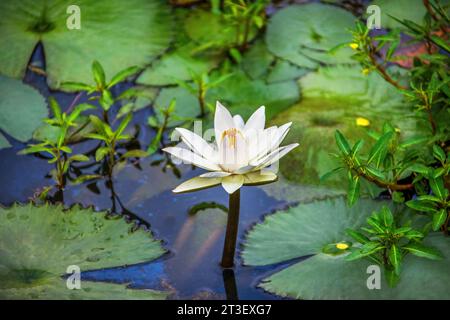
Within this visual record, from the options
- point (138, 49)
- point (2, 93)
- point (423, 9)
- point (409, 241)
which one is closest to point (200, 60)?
point (138, 49)

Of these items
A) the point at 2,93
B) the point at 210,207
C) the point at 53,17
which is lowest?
the point at 210,207

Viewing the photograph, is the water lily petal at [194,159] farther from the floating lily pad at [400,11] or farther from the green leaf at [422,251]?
the floating lily pad at [400,11]

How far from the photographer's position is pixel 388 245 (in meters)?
2.27

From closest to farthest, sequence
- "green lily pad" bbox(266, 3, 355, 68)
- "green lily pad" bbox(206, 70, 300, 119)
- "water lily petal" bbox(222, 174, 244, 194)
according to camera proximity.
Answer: "water lily petal" bbox(222, 174, 244, 194) → "green lily pad" bbox(206, 70, 300, 119) → "green lily pad" bbox(266, 3, 355, 68)

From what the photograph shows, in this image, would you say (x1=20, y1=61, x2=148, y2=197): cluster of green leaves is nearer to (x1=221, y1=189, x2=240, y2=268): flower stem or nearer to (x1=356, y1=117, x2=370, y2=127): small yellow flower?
(x1=221, y1=189, x2=240, y2=268): flower stem

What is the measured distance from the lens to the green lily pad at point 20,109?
9.51 feet

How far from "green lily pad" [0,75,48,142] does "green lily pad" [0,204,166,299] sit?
47 centimetres

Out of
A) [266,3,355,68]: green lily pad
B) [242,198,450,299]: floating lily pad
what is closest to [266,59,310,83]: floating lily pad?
[266,3,355,68]: green lily pad

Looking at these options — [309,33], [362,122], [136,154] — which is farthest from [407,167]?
[309,33]

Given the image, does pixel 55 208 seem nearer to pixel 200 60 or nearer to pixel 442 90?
pixel 200 60

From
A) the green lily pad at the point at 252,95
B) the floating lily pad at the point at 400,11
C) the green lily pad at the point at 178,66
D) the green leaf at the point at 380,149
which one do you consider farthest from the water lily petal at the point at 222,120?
the floating lily pad at the point at 400,11

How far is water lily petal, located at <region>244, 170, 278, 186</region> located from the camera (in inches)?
83.8

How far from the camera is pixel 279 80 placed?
3.13 meters

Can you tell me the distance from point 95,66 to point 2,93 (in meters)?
0.41
